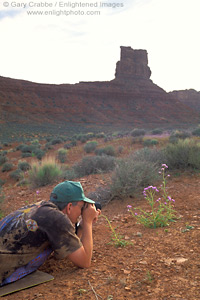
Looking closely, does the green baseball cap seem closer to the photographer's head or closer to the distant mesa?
the photographer's head

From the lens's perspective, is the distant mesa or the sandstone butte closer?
the sandstone butte

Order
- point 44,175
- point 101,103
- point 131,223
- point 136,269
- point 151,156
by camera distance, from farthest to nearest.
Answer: point 101,103, point 44,175, point 151,156, point 131,223, point 136,269

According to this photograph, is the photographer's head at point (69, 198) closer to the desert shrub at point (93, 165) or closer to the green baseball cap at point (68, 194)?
the green baseball cap at point (68, 194)

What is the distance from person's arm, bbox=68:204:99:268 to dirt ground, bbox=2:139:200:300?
0.10 metres

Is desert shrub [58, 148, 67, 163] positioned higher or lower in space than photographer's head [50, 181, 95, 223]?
lower

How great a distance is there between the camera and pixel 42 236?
2.17 meters

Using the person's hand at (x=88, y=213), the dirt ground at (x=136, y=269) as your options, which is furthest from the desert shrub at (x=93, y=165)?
the person's hand at (x=88, y=213)

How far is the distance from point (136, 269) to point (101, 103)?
5670 centimetres

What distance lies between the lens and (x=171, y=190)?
5.21 metres

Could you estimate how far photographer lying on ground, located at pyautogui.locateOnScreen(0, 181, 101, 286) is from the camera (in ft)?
6.95

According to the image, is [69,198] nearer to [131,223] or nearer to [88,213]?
[88,213]

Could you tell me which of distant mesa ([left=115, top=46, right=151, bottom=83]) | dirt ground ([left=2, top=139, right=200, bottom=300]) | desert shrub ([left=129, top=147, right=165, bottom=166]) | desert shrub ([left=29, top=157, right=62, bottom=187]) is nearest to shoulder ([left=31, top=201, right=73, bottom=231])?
dirt ground ([left=2, top=139, right=200, bottom=300])

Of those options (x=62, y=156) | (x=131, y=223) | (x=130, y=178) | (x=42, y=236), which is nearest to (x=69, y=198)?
(x=42, y=236)

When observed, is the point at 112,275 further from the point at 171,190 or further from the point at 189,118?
the point at 189,118
